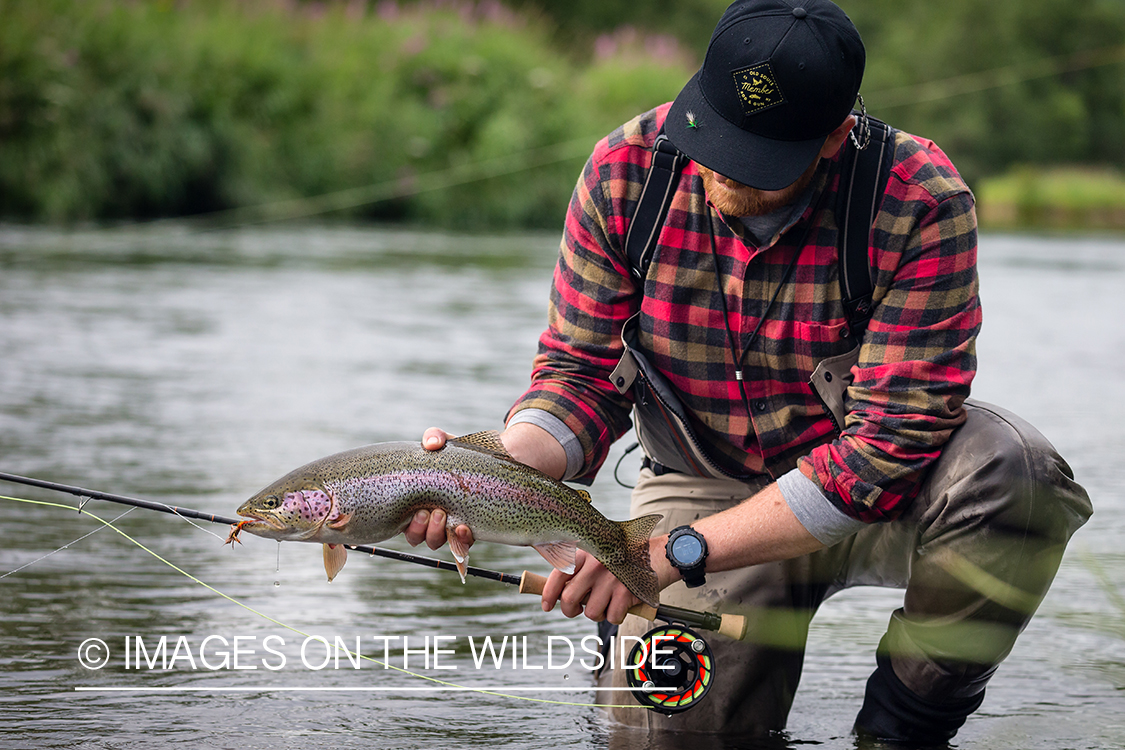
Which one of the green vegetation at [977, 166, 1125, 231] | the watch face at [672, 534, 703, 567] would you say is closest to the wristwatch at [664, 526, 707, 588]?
the watch face at [672, 534, 703, 567]

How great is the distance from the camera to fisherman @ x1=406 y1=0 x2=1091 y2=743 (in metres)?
2.37

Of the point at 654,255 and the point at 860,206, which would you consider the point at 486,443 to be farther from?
the point at 860,206

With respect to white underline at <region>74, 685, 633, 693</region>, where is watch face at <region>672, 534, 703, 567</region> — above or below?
above

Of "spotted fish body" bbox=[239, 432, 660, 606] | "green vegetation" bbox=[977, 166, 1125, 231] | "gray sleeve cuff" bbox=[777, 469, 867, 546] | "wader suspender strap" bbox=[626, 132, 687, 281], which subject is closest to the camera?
"spotted fish body" bbox=[239, 432, 660, 606]

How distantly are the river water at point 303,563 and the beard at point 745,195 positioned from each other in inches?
34.0

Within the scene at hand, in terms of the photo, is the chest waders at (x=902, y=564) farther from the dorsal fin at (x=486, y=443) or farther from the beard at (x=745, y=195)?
the dorsal fin at (x=486, y=443)

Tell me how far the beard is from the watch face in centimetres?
58

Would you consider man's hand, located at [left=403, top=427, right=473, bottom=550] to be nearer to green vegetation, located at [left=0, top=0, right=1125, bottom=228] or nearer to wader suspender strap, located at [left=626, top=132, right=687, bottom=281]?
wader suspender strap, located at [left=626, top=132, right=687, bottom=281]

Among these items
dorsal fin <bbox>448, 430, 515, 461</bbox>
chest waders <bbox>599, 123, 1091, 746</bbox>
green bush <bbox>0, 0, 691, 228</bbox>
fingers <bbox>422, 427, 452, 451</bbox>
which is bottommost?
chest waders <bbox>599, 123, 1091, 746</bbox>

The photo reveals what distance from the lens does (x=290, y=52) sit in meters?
14.8

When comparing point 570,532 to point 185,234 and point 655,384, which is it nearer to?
point 655,384

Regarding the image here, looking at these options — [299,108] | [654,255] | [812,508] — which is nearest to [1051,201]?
[299,108]

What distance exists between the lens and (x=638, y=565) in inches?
95.1

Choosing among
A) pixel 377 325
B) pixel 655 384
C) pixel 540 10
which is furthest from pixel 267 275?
pixel 540 10
